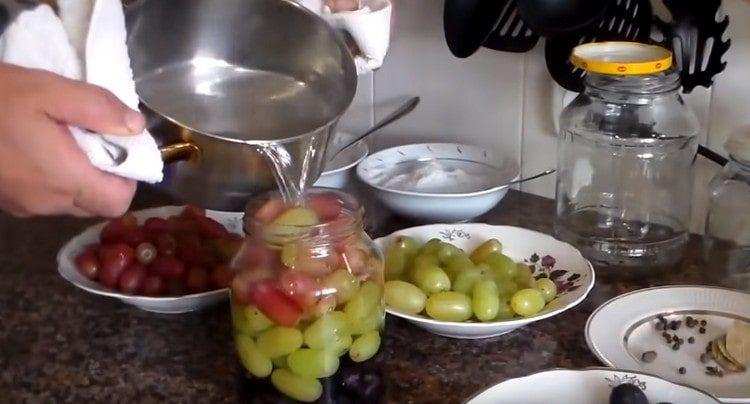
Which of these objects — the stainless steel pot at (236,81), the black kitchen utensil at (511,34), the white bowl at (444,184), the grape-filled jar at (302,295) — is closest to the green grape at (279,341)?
the grape-filled jar at (302,295)

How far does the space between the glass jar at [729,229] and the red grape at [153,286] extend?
493 mm

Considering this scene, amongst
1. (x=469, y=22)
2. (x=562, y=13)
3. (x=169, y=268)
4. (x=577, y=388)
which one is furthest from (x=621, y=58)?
(x=169, y=268)

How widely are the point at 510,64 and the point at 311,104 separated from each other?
341 millimetres

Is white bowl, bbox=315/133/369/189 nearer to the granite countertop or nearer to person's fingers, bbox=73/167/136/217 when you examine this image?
the granite countertop

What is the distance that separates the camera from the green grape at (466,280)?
0.81m

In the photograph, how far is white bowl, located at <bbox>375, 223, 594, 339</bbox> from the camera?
0.79 meters

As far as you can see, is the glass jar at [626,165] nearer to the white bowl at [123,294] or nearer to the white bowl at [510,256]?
the white bowl at [510,256]

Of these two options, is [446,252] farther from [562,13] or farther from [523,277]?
[562,13]

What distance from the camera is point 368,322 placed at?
72 centimetres

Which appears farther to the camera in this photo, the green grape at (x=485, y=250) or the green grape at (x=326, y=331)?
the green grape at (x=485, y=250)

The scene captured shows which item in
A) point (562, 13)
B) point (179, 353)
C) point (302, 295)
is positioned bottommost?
point (179, 353)

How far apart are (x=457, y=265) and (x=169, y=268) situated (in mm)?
251

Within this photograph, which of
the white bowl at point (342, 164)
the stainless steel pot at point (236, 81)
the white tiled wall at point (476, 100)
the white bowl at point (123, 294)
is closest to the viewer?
the stainless steel pot at point (236, 81)

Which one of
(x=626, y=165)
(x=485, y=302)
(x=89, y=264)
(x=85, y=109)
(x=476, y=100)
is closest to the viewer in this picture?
(x=85, y=109)
